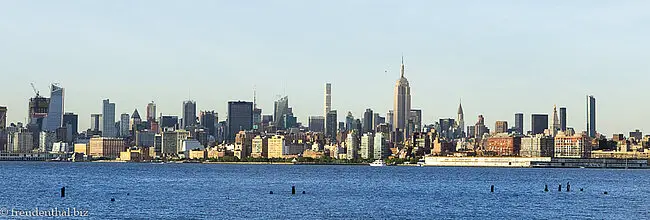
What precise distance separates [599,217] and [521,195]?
38450mm

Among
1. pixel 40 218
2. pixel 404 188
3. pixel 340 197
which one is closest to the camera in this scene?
pixel 40 218

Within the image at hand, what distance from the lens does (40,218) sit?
92938 millimetres

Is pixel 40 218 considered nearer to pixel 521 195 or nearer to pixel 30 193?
pixel 30 193

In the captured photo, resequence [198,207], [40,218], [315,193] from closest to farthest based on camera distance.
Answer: [40,218] → [198,207] → [315,193]

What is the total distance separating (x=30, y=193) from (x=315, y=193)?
32845mm

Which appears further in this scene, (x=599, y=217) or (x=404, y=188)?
(x=404, y=188)

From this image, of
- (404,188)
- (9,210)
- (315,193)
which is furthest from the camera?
(404,188)

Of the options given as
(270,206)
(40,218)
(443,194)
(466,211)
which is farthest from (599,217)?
(40,218)

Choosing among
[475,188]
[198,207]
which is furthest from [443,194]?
[198,207]

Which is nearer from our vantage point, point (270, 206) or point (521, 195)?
point (270, 206)

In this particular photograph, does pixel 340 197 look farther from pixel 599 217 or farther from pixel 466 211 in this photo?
pixel 599 217

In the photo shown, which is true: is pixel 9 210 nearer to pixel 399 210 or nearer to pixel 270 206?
pixel 270 206

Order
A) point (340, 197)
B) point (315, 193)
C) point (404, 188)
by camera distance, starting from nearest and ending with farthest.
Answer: point (340, 197) → point (315, 193) → point (404, 188)

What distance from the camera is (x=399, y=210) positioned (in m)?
112
